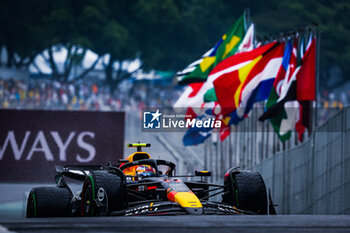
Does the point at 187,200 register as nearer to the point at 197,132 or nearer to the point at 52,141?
the point at 52,141

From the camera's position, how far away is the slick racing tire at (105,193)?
1010 cm

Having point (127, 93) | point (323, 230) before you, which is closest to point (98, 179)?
point (323, 230)

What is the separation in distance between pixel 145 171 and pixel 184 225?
3388 millimetres

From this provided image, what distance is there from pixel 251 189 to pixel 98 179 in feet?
6.48

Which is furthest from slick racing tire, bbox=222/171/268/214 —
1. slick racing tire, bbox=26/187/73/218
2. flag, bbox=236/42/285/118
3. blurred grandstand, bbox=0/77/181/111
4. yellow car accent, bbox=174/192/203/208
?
blurred grandstand, bbox=0/77/181/111

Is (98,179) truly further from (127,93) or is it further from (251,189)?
(127,93)

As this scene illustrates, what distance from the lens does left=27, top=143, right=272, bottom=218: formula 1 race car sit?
10062 mm

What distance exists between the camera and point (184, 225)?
8.06 m

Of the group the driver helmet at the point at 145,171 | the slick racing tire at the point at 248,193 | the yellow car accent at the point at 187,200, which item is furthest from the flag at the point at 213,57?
the yellow car accent at the point at 187,200

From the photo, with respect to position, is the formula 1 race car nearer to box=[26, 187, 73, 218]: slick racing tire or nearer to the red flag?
box=[26, 187, 73, 218]: slick racing tire

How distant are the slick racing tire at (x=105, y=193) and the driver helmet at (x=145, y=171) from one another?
3.29ft

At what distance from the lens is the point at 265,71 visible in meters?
18.2

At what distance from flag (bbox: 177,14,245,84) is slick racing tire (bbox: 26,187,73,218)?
923 cm

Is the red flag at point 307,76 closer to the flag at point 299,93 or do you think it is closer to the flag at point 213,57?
the flag at point 299,93
